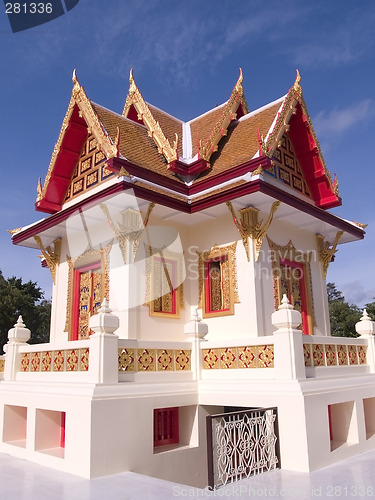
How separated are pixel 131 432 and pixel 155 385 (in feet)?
2.44

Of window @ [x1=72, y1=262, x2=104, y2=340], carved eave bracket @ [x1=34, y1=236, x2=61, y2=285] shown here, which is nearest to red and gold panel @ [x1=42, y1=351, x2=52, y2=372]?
window @ [x1=72, y1=262, x2=104, y2=340]

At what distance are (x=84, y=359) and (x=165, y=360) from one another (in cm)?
119

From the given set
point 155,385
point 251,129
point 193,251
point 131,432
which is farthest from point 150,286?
point 251,129

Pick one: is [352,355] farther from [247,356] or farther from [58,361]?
[58,361]

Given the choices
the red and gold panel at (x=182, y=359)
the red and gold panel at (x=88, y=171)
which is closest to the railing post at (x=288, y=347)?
the red and gold panel at (x=182, y=359)

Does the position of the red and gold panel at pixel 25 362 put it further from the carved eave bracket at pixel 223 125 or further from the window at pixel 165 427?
the carved eave bracket at pixel 223 125

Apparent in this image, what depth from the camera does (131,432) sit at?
607 centimetres

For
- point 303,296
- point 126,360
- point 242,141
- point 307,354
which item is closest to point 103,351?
point 126,360

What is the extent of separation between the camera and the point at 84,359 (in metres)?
6.49

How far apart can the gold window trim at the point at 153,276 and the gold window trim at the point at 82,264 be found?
0.78m

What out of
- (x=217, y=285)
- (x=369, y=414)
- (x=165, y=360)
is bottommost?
(x=369, y=414)

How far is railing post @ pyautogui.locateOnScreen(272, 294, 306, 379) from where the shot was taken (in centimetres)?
618

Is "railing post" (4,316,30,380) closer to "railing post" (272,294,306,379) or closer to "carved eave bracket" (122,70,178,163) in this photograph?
"carved eave bracket" (122,70,178,163)

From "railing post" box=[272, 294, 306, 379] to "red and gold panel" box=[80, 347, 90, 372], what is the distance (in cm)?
257
